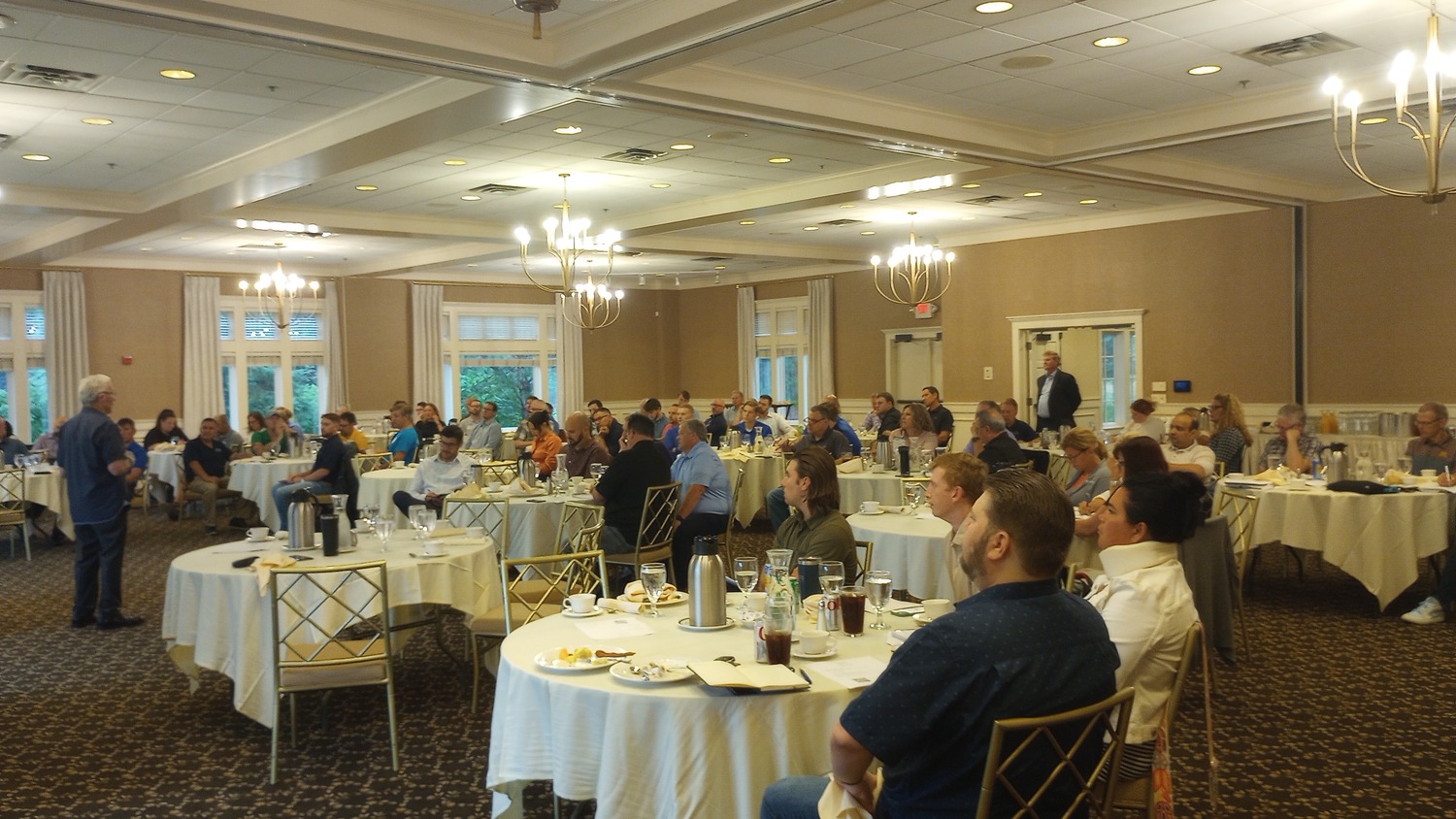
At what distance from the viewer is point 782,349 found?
20.3 m

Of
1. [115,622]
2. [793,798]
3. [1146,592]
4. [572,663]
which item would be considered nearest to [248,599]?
[572,663]

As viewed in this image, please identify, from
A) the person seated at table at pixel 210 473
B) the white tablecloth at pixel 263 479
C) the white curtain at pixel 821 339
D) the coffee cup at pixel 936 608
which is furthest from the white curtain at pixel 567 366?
the coffee cup at pixel 936 608

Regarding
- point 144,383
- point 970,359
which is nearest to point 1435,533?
point 970,359

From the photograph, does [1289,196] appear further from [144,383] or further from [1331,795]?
[144,383]

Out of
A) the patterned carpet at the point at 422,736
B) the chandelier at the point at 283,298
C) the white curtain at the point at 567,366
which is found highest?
the chandelier at the point at 283,298

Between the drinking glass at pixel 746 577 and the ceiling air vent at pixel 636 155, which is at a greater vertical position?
the ceiling air vent at pixel 636 155

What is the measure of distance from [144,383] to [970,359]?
11.7 metres

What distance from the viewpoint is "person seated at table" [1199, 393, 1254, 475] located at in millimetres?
9555

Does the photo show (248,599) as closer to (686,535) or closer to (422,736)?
(422,736)

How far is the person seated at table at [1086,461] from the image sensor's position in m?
6.75

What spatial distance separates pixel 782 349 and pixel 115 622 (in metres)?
13.9

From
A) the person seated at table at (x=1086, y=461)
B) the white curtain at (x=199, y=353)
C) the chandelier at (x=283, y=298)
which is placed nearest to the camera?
the person seated at table at (x=1086, y=461)

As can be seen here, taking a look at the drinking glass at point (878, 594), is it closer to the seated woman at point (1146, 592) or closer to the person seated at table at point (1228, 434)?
the seated woman at point (1146, 592)

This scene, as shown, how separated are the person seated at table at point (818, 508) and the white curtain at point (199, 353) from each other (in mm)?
14327
